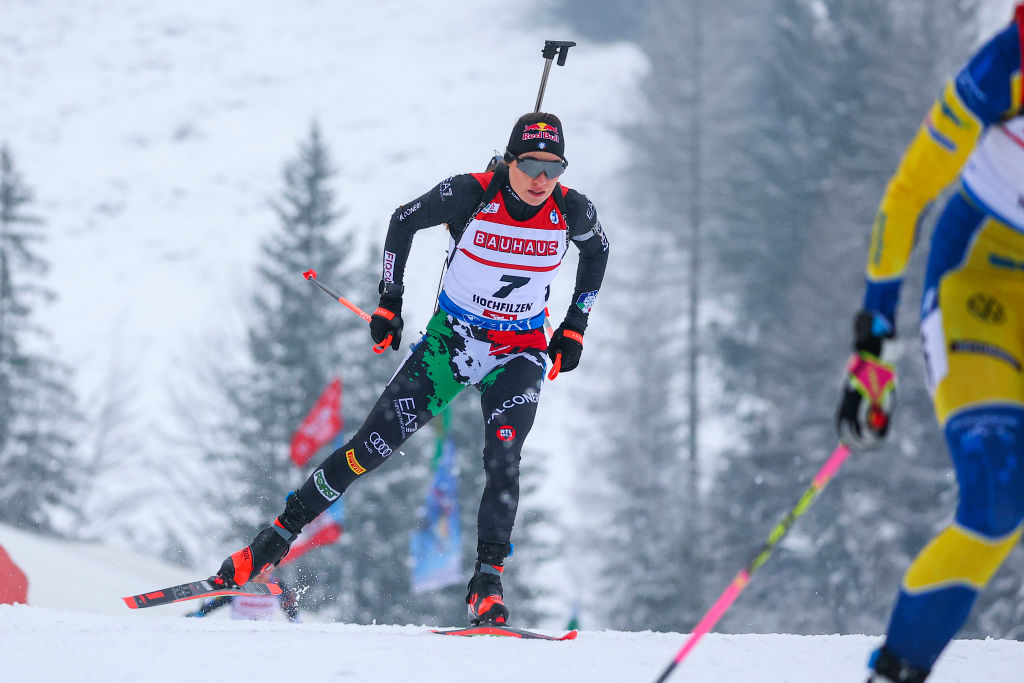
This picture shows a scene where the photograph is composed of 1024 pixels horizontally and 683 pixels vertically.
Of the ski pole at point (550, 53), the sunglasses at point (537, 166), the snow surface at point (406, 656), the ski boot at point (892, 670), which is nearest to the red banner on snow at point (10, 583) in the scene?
the snow surface at point (406, 656)

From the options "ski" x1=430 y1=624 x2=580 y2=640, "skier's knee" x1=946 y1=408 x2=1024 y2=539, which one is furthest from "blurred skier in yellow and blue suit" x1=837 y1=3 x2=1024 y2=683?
"ski" x1=430 y1=624 x2=580 y2=640

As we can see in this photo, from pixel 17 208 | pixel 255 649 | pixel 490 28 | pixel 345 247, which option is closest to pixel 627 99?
pixel 345 247

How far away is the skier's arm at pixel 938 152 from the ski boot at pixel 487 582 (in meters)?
2.47

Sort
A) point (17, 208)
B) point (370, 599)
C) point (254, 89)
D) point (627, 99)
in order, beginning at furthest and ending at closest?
point (254, 89), point (627, 99), point (17, 208), point (370, 599)

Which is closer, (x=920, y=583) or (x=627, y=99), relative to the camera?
(x=920, y=583)

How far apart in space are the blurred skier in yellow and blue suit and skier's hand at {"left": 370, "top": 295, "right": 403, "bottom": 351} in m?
2.71

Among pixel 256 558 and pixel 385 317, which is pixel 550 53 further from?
pixel 256 558

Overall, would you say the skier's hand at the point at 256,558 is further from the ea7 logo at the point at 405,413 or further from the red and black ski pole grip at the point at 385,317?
the red and black ski pole grip at the point at 385,317

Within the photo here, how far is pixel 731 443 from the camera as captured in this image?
31.3 metres

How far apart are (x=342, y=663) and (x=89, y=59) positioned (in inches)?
3258

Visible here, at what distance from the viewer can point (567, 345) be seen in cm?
502

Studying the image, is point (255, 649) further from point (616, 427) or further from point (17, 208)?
point (616, 427)

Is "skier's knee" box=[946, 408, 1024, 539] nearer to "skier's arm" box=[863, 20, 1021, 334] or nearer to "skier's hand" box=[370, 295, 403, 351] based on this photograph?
"skier's arm" box=[863, 20, 1021, 334]

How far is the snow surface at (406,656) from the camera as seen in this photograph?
3.22 meters
